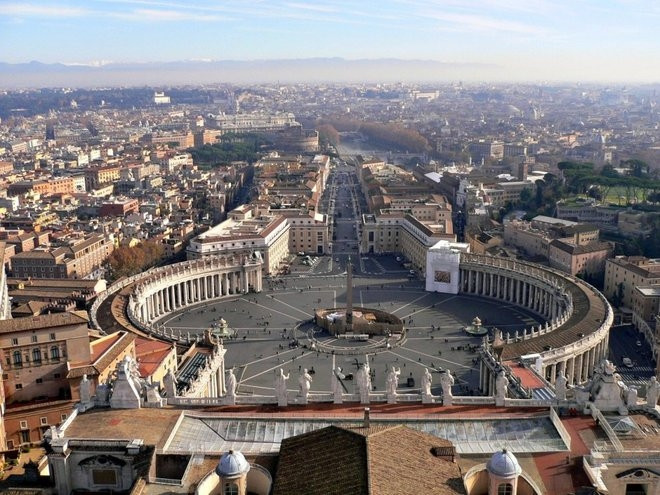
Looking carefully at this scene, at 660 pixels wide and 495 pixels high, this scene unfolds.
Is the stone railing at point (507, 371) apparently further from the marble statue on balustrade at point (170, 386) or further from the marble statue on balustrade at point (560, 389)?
the marble statue on balustrade at point (170, 386)

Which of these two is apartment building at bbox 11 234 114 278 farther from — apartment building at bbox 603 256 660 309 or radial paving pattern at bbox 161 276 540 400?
apartment building at bbox 603 256 660 309

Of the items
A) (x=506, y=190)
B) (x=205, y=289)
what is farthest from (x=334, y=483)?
(x=506, y=190)

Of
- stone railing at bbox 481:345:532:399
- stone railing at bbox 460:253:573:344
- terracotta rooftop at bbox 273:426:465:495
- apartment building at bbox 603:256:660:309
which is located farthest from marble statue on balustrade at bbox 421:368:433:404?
apartment building at bbox 603:256:660:309

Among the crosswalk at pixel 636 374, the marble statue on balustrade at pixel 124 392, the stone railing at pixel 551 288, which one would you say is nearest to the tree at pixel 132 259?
the stone railing at pixel 551 288

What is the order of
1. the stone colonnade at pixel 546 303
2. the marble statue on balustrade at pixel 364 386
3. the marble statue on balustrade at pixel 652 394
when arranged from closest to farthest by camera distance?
the marble statue on balustrade at pixel 652 394 < the marble statue on balustrade at pixel 364 386 < the stone colonnade at pixel 546 303

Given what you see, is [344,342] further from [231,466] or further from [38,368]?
[231,466]

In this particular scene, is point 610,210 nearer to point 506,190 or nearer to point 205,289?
point 506,190
